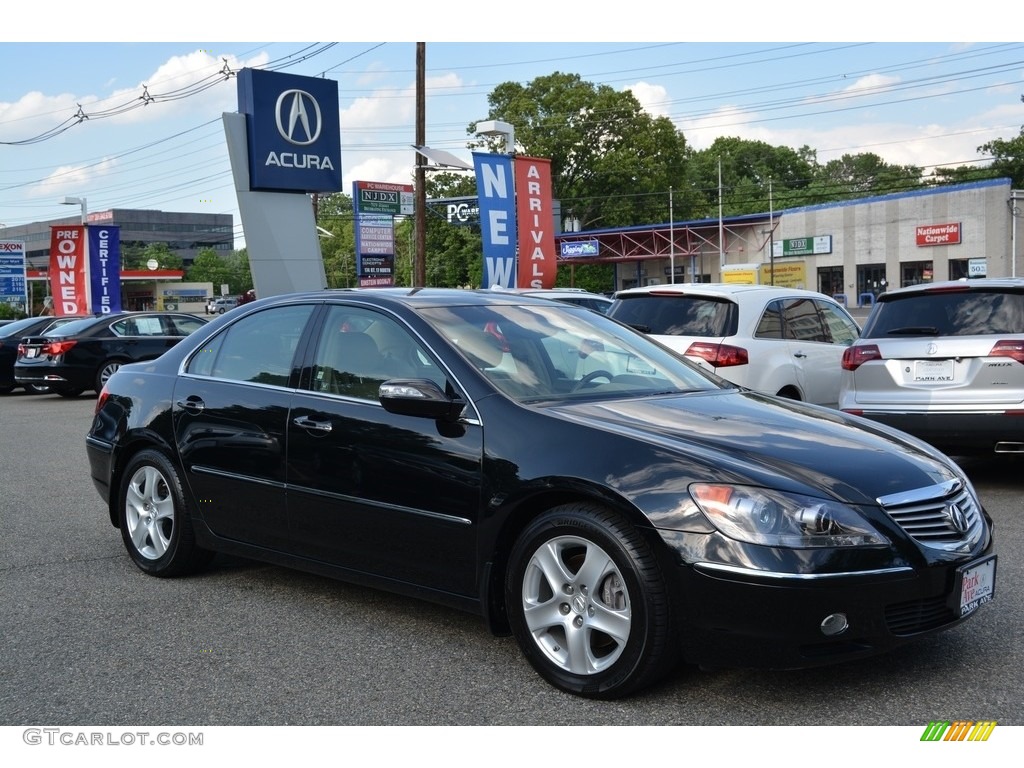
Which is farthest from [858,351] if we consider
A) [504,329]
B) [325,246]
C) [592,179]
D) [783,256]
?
[325,246]

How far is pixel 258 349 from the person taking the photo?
5.76m

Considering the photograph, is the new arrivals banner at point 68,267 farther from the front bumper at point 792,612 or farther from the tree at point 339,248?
the tree at point 339,248

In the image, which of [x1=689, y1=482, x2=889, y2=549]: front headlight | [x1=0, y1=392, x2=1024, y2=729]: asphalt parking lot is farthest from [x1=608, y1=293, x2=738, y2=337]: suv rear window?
[x1=689, y1=482, x2=889, y2=549]: front headlight

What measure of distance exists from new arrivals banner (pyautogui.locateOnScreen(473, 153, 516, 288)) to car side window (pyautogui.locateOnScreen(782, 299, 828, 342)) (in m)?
10.3

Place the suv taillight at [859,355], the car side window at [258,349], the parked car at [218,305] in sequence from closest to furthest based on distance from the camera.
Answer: the car side window at [258,349]
the suv taillight at [859,355]
the parked car at [218,305]

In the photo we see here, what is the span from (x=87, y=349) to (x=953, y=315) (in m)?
16.1

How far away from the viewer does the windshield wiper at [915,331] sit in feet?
27.5

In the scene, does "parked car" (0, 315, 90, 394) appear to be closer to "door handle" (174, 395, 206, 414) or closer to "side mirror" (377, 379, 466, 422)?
"door handle" (174, 395, 206, 414)

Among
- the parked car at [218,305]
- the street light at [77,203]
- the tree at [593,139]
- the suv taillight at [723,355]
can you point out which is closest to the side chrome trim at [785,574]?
the suv taillight at [723,355]

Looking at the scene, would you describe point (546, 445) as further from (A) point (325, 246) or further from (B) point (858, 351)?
(A) point (325, 246)

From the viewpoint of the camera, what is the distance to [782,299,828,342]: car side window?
400 inches

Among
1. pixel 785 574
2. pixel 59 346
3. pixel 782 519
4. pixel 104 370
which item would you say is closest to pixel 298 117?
pixel 104 370

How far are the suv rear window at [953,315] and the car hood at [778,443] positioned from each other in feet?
12.2

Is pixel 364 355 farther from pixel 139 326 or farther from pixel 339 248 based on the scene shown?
pixel 339 248
